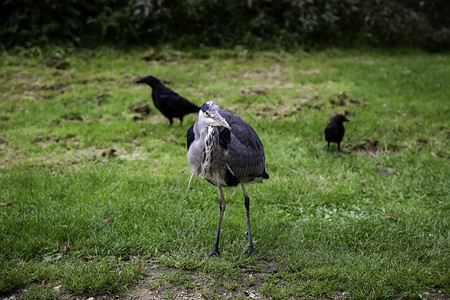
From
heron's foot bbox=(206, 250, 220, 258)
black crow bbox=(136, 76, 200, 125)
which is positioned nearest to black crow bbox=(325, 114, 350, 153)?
black crow bbox=(136, 76, 200, 125)

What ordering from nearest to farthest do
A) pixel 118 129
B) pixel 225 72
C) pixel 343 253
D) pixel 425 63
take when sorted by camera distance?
pixel 343 253 < pixel 118 129 < pixel 225 72 < pixel 425 63

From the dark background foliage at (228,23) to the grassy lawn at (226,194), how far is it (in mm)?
2511

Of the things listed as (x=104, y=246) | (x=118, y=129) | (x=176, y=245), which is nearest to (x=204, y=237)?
(x=176, y=245)

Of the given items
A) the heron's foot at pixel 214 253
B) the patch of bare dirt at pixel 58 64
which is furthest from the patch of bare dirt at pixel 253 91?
the heron's foot at pixel 214 253

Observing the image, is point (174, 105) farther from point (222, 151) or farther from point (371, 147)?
point (222, 151)

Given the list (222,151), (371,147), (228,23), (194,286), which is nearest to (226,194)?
(222,151)

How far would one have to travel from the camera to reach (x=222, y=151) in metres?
3.65

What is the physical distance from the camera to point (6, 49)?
Answer: 11.2 meters

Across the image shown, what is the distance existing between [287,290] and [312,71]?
316 inches

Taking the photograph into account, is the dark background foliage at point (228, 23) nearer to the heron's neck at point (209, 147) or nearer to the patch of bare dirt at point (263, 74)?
the patch of bare dirt at point (263, 74)

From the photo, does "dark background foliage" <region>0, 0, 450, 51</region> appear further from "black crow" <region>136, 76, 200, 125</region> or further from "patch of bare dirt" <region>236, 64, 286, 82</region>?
"black crow" <region>136, 76, 200, 125</region>

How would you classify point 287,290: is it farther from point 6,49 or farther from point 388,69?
point 6,49

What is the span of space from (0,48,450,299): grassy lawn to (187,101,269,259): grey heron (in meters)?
0.56

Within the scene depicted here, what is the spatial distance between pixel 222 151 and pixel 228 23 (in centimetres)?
1019
